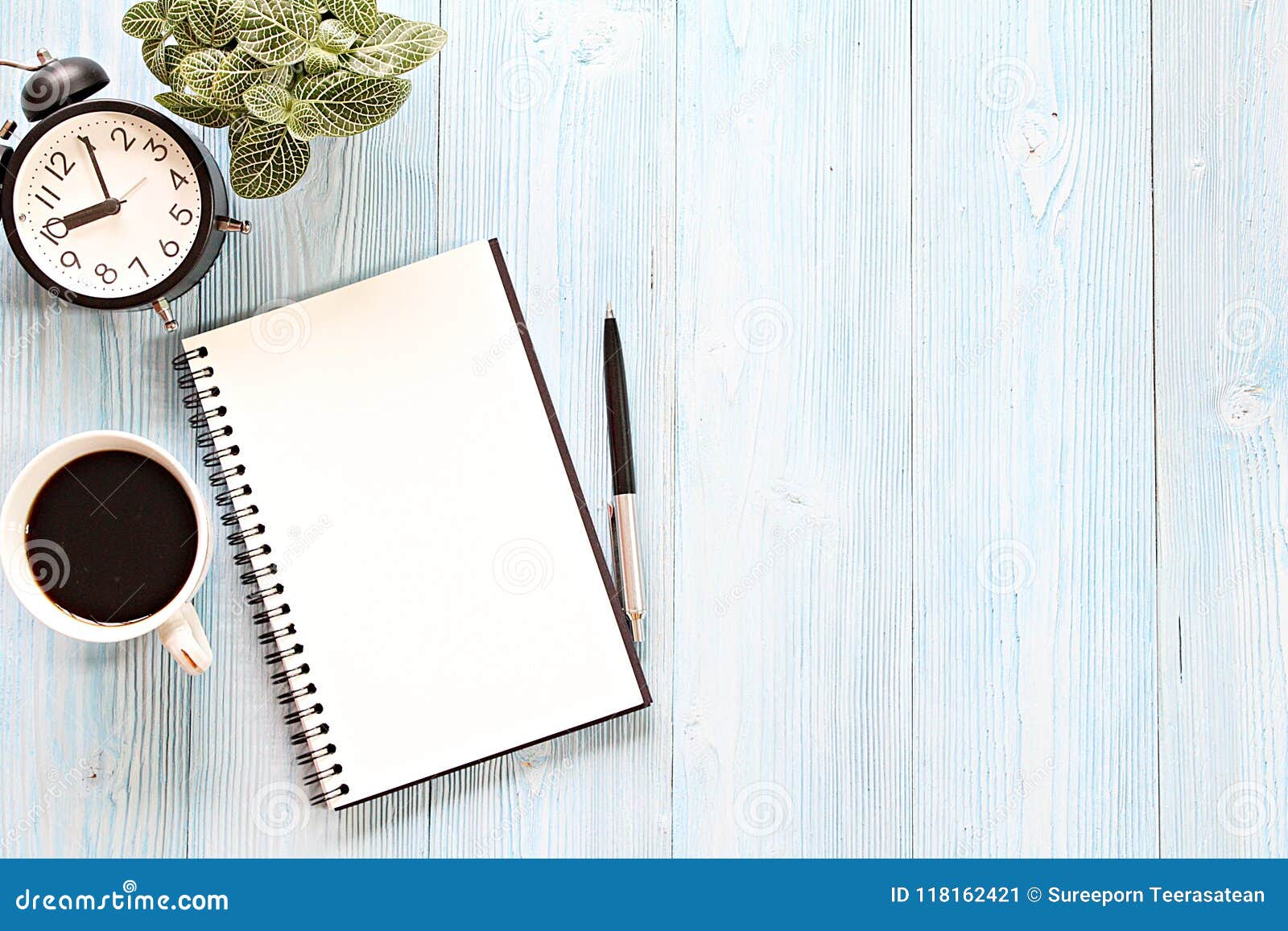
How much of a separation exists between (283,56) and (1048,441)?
0.59 m

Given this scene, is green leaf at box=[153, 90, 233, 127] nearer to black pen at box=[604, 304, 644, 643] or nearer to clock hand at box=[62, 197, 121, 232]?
clock hand at box=[62, 197, 121, 232]

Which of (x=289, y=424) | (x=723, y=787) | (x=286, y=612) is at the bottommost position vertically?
(x=723, y=787)

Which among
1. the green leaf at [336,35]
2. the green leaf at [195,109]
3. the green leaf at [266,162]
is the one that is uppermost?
the green leaf at [336,35]

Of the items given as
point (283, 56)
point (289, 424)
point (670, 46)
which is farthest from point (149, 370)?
point (670, 46)

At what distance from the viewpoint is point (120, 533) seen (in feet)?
2.20

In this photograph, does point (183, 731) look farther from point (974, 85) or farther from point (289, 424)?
point (974, 85)

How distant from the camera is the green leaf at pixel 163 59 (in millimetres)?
637

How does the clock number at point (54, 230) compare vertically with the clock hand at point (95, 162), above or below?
below

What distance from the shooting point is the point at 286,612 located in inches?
28.6

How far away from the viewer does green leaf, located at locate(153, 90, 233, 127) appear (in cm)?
63
